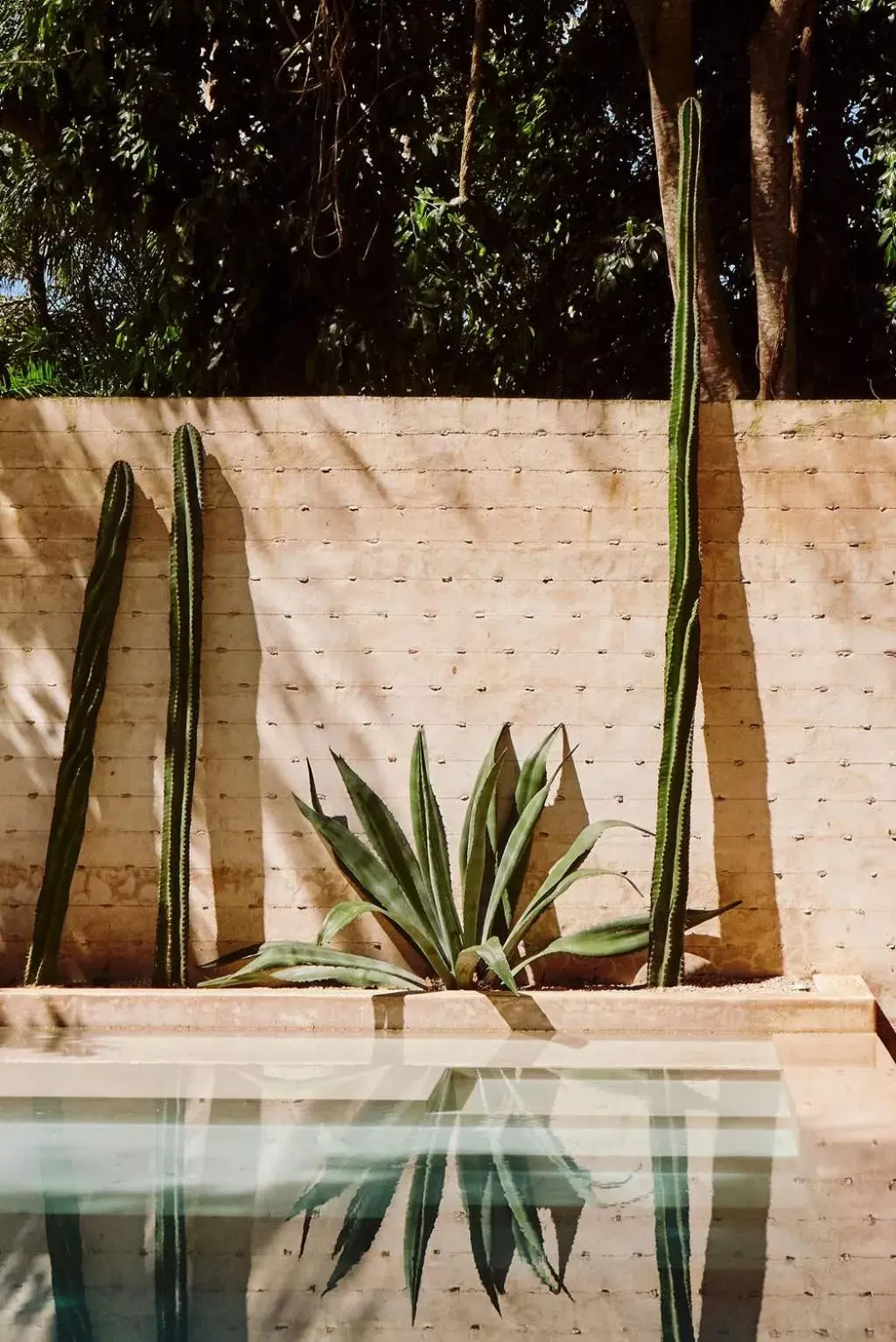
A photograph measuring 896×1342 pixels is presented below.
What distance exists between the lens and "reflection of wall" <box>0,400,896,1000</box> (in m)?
4.50

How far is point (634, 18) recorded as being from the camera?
20.4 ft

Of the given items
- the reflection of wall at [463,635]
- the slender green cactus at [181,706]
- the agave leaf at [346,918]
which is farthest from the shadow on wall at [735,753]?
the slender green cactus at [181,706]

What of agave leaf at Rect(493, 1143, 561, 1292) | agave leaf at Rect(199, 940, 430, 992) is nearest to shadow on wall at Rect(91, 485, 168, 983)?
agave leaf at Rect(199, 940, 430, 992)

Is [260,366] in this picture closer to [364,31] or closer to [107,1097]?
[364,31]

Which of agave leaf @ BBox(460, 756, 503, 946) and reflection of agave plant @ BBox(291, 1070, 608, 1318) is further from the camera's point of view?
agave leaf @ BBox(460, 756, 503, 946)

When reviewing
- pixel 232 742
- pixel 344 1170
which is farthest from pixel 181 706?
pixel 344 1170

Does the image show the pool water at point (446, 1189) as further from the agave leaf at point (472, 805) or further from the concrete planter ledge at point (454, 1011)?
the agave leaf at point (472, 805)

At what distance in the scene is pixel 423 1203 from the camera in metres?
2.70

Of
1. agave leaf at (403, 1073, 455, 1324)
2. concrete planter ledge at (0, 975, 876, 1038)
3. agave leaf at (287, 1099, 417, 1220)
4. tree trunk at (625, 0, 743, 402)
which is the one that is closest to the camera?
agave leaf at (403, 1073, 455, 1324)

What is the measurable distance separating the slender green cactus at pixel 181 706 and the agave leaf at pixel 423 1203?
140cm

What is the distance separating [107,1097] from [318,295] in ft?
16.6

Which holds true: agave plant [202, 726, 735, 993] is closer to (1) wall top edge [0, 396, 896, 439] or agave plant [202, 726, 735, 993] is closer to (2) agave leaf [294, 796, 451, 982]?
(2) agave leaf [294, 796, 451, 982]

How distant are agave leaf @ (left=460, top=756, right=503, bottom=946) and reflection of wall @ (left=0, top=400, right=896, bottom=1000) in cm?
15

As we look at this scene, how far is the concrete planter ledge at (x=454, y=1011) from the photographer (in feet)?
13.3
